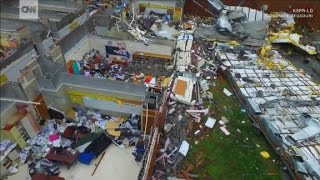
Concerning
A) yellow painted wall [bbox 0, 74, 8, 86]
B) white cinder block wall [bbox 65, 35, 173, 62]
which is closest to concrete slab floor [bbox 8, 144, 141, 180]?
yellow painted wall [bbox 0, 74, 8, 86]

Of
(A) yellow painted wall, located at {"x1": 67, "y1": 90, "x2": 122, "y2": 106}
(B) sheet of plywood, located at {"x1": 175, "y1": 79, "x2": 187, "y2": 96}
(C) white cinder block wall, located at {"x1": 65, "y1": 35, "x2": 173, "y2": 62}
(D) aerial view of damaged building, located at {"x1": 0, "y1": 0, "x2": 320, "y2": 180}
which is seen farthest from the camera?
(C) white cinder block wall, located at {"x1": 65, "y1": 35, "x2": 173, "y2": 62}

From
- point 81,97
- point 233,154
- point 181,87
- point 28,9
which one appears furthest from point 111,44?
point 233,154

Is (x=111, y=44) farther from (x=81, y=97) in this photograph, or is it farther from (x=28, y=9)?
(x=28, y=9)

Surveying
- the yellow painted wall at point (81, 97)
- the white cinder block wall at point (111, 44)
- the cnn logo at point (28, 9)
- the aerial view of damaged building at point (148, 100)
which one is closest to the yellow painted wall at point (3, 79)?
the aerial view of damaged building at point (148, 100)

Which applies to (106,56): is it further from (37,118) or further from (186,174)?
(186,174)

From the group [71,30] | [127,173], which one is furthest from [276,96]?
[71,30]

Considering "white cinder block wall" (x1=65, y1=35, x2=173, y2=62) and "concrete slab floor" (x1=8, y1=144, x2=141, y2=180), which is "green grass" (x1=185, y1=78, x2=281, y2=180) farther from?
"white cinder block wall" (x1=65, y1=35, x2=173, y2=62)

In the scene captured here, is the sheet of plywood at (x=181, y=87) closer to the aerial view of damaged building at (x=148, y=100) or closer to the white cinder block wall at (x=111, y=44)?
the aerial view of damaged building at (x=148, y=100)
